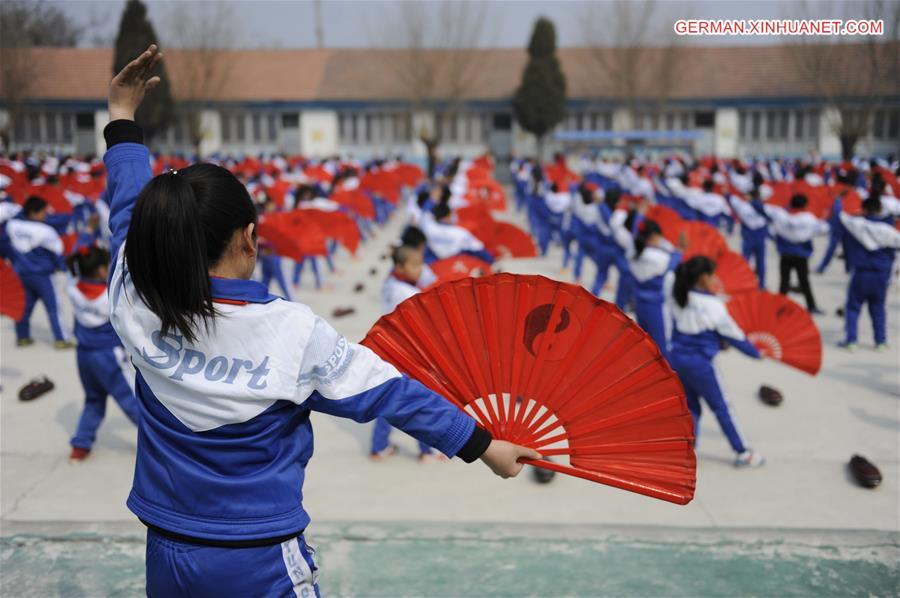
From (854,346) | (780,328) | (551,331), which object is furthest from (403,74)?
(551,331)

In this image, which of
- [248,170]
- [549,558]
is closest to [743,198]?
[549,558]

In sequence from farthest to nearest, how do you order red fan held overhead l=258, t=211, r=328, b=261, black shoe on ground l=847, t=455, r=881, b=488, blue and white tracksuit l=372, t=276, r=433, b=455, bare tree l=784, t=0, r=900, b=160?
bare tree l=784, t=0, r=900, b=160 < red fan held overhead l=258, t=211, r=328, b=261 < blue and white tracksuit l=372, t=276, r=433, b=455 < black shoe on ground l=847, t=455, r=881, b=488

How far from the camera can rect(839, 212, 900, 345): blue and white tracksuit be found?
8109mm

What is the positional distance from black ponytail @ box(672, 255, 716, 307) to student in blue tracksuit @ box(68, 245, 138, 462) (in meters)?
3.60

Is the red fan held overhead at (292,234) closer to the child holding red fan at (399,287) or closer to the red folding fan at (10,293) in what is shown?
the red folding fan at (10,293)

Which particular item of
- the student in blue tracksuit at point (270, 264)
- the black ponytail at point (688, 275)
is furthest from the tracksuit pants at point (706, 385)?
the student in blue tracksuit at point (270, 264)

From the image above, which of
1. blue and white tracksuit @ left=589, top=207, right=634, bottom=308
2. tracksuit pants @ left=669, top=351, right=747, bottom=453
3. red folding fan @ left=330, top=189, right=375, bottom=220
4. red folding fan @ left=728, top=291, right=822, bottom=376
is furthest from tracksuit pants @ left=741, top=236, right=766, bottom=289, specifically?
red folding fan @ left=330, top=189, right=375, bottom=220

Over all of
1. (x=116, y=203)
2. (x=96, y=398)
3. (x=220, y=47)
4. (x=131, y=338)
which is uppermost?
(x=220, y=47)

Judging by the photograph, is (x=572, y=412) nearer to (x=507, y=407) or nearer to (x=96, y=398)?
(x=507, y=407)

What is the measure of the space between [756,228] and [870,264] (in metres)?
3.48

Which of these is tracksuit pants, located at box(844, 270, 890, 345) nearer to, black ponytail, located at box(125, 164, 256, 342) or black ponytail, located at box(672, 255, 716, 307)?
black ponytail, located at box(672, 255, 716, 307)

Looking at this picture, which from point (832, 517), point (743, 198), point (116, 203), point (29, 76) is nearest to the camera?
point (116, 203)

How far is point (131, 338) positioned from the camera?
6.19 ft

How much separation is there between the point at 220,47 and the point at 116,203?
114 ft
